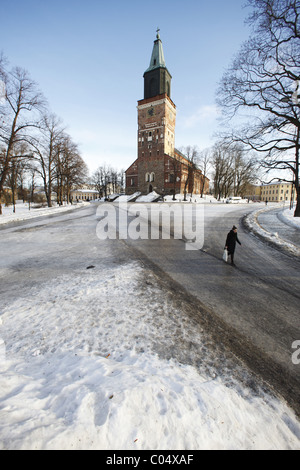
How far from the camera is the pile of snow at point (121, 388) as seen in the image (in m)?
1.71

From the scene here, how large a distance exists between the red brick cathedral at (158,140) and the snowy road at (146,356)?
1875 inches

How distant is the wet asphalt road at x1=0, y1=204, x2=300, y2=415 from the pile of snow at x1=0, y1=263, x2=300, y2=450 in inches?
19.5

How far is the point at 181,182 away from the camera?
2120 inches

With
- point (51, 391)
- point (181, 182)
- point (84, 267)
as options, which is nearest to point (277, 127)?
point (84, 267)

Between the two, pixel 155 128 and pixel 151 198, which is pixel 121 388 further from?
pixel 155 128

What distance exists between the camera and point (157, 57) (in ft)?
165

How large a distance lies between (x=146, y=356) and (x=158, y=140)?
58.4 meters

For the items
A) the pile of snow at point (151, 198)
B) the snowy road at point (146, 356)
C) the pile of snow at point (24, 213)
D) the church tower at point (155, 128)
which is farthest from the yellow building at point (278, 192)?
the snowy road at point (146, 356)

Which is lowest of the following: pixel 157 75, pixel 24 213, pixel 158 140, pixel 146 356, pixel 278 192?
pixel 146 356

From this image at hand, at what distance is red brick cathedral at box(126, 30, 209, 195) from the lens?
51219mm

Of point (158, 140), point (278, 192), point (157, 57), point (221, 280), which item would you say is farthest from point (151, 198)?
point (278, 192)

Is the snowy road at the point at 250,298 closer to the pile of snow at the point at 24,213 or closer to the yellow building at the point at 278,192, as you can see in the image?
the pile of snow at the point at 24,213

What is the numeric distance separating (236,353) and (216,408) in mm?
1070
